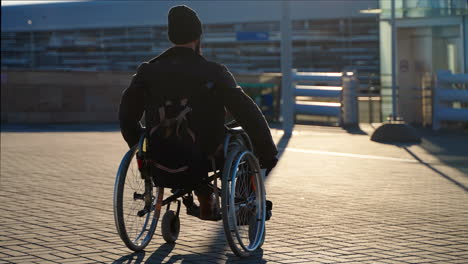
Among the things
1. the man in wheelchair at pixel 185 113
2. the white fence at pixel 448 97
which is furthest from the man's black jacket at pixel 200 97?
the white fence at pixel 448 97

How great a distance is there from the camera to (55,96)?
80.3 ft

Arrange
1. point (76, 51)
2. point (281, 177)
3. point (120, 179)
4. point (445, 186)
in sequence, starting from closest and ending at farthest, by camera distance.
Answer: point (120, 179) → point (445, 186) → point (281, 177) → point (76, 51)

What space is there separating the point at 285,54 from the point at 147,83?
1394cm

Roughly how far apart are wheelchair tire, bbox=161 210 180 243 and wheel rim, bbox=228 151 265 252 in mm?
538

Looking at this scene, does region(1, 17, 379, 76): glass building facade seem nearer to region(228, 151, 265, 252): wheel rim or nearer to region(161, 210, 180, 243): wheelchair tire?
region(161, 210, 180, 243): wheelchair tire

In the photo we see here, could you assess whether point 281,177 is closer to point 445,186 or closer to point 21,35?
point 445,186

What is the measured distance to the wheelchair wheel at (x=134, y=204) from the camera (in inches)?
238

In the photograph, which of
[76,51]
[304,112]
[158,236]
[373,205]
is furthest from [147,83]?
[76,51]

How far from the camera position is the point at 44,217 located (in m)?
7.78

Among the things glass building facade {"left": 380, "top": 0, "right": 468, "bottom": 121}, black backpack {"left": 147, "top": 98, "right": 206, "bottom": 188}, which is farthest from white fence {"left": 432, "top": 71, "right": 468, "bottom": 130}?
black backpack {"left": 147, "top": 98, "right": 206, "bottom": 188}

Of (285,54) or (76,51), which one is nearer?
(285,54)

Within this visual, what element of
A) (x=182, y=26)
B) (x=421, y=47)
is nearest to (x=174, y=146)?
(x=182, y=26)

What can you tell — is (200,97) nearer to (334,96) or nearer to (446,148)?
(446,148)

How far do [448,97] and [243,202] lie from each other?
1486 centimetres
